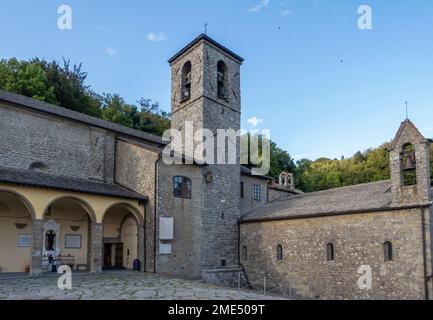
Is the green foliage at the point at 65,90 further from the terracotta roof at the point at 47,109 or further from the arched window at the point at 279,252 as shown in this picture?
the arched window at the point at 279,252

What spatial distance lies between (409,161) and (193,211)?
1108 cm

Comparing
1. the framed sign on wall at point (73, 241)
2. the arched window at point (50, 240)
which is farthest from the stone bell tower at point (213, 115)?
the arched window at point (50, 240)

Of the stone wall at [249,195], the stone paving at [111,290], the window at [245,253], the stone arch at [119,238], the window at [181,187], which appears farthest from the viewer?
the stone wall at [249,195]

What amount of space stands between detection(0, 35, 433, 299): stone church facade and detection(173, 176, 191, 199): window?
0.26 ft

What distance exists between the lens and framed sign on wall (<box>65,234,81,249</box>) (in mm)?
19766

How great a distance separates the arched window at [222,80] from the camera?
2420 centimetres

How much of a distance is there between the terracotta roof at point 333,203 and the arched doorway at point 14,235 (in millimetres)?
11902

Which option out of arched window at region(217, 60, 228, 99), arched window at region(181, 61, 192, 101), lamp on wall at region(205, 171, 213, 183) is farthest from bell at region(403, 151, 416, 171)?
arched window at region(181, 61, 192, 101)

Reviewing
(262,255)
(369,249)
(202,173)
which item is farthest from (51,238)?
(369,249)

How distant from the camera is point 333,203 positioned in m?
19.0

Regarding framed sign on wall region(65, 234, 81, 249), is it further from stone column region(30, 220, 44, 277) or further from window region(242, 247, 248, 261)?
window region(242, 247, 248, 261)

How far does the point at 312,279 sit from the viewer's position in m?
18.2
